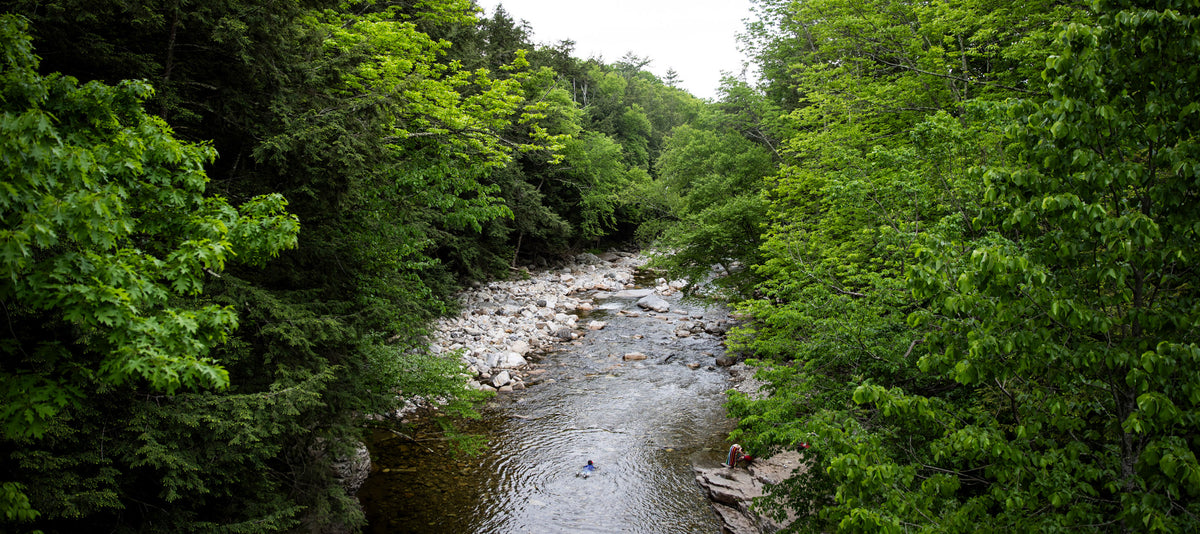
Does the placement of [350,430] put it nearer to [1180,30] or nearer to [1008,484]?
[1008,484]

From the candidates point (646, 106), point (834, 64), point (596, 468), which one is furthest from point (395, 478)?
point (646, 106)

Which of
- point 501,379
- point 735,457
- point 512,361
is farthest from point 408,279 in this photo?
point 735,457

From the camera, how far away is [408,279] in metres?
8.59

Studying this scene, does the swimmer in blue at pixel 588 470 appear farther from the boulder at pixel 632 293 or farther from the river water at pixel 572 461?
the boulder at pixel 632 293

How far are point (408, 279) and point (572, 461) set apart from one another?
4340mm

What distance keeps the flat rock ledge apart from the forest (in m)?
1.05

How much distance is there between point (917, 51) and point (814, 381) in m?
8.22

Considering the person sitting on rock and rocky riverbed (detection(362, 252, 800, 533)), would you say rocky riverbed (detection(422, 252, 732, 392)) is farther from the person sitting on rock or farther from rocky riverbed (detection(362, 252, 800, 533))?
the person sitting on rock

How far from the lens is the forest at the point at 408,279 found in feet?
9.04

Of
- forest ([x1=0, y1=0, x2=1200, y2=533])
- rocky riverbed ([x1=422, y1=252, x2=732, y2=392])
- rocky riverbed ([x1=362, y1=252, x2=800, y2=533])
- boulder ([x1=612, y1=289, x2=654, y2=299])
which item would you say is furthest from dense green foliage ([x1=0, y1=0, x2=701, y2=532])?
boulder ([x1=612, y1=289, x2=654, y2=299])

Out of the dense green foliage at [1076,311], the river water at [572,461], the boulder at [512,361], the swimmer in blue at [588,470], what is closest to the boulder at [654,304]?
the river water at [572,461]

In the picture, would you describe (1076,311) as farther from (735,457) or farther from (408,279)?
(408,279)

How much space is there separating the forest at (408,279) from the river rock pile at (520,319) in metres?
3.77

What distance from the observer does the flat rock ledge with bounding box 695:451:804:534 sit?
6918mm
